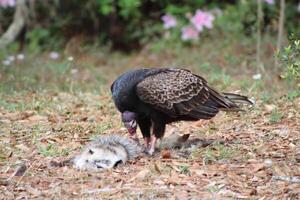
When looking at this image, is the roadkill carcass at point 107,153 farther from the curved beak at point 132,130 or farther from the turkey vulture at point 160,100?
the turkey vulture at point 160,100

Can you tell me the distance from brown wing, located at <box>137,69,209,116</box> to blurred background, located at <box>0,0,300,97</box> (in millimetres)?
2573

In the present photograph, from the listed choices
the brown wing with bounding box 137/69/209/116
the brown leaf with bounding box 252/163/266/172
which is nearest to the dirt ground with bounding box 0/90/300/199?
the brown leaf with bounding box 252/163/266/172

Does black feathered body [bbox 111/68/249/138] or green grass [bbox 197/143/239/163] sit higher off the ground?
black feathered body [bbox 111/68/249/138]

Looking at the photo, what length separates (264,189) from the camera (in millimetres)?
4734

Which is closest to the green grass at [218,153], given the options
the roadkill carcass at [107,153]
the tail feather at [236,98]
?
the roadkill carcass at [107,153]

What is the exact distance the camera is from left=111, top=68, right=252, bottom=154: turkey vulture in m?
5.54

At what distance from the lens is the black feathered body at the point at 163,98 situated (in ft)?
18.2

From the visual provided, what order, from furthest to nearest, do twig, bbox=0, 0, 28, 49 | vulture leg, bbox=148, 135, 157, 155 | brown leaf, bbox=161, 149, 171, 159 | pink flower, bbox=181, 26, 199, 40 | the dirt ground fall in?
pink flower, bbox=181, 26, 199, 40 < twig, bbox=0, 0, 28, 49 < vulture leg, bbox=148, 135, 157, 155 < brown leaf, bbox=161, 149, 171, 159 < the dirt ground

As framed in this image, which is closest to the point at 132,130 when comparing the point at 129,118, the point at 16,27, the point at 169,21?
the point at 129,118

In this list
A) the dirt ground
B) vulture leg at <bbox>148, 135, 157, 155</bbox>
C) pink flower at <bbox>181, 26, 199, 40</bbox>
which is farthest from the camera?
pink flower at <bbox>181, 26, 199, 40</bbox>

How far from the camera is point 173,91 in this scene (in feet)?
18.5

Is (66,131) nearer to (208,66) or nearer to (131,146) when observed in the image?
(131,146)

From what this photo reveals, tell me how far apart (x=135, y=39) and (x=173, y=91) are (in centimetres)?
800

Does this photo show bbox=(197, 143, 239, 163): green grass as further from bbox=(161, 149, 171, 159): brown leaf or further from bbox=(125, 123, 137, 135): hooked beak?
bbox=(125, 123, 137, 135): hooked beak
